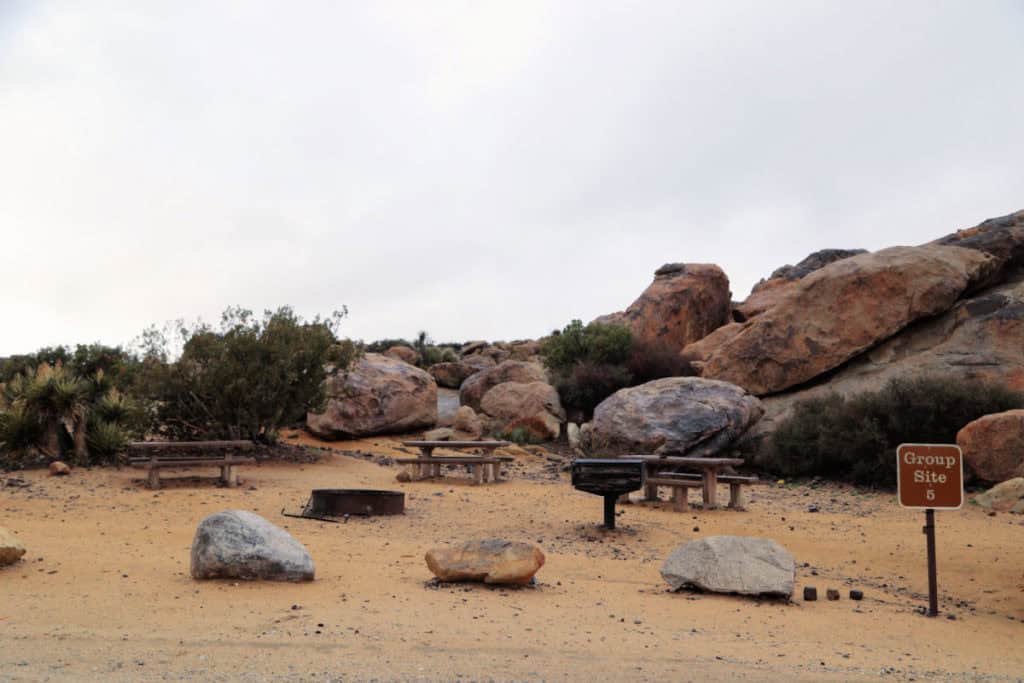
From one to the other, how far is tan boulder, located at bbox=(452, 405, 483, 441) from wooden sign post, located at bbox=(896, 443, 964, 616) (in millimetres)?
15005

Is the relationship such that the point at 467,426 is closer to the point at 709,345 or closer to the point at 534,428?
the point at 534,428

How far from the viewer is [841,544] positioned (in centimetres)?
1084

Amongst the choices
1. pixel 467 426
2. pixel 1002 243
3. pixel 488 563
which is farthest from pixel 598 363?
pixel 488 563

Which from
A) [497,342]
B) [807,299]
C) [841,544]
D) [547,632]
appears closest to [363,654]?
[547,632]

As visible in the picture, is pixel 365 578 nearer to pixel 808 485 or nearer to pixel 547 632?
pixel 547 632

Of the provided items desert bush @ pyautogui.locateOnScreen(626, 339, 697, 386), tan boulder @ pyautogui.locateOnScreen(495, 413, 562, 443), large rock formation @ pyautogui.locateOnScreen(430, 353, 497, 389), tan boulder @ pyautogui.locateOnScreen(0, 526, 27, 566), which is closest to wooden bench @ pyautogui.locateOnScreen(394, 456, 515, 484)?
tan boulder @ pyautogui.locateOnScreen(495, 413, 562, 443)

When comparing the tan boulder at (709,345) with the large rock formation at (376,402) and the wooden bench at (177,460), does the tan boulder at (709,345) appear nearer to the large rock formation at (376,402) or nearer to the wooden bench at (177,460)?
the large rock formation at (376,402)

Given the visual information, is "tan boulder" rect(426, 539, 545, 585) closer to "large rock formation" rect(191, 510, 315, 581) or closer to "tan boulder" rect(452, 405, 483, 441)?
"large rock formation" rect(191, 510, 315, 581)

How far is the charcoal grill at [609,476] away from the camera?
35.5ft

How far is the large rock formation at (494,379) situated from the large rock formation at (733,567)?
1855 centimetres

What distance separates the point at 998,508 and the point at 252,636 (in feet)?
36.2

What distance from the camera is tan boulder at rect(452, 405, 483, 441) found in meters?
22.4

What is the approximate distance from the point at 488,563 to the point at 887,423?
10.3 meters

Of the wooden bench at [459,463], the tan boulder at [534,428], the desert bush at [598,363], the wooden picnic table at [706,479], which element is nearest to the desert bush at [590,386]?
the desert bush at [598,363]
